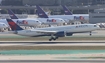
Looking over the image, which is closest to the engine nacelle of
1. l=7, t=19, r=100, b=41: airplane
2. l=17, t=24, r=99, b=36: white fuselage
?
l=7, t=19, r=100, b=41: airplane

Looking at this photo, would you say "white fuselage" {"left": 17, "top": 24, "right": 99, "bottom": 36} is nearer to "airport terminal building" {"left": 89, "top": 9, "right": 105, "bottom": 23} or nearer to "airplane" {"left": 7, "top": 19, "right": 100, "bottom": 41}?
"airplane" {"left": 7, "top": 19, "right": 100, "bottom": 41}

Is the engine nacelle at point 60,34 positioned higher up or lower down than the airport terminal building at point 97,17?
higher up

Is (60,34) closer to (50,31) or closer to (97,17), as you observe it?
(50,31)

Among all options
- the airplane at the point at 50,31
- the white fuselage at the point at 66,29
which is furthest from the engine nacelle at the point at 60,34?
the white fuselage at the point at 66,29

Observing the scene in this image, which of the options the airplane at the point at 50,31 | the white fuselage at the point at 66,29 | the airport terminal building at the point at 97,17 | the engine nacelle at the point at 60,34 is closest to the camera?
the engine nacelle at the point at 60,34

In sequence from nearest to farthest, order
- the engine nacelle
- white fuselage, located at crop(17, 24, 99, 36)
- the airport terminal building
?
the engine nacelle
white fuselage, located at crop(17, 24, 99, 36)
the airport terminal building

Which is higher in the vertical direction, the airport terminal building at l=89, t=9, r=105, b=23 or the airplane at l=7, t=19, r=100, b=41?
the airplane at l=7, t=19, r=100, b=41

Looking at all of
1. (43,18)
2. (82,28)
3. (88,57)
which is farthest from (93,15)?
(88,57)

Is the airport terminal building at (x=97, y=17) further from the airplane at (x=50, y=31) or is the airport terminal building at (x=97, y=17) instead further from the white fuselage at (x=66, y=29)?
the airplane at (x=50, y=31)

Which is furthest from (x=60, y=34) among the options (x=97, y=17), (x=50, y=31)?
(x=97, y=17)

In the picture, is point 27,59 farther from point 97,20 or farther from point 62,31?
point 97,20

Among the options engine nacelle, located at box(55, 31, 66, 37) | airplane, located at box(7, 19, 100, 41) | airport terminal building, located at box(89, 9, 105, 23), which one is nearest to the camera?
engine nacelle, located at box(55, 31, 66, 37)

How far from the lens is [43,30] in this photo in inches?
2911

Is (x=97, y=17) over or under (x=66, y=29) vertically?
under
